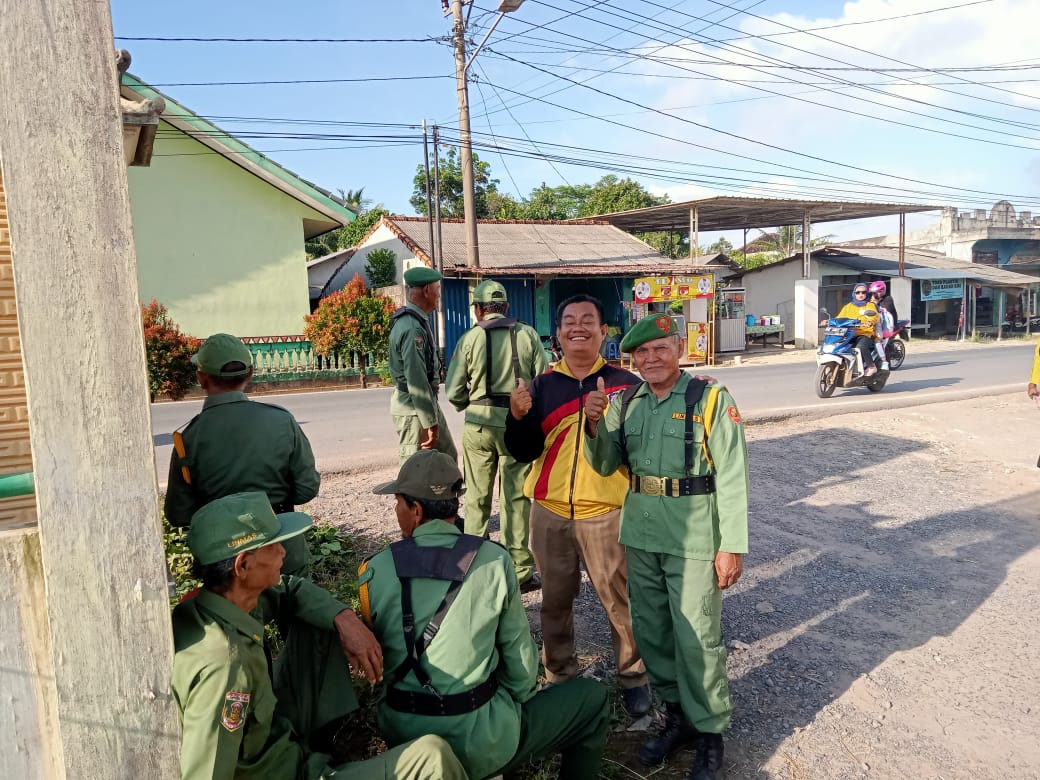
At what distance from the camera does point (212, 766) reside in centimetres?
183

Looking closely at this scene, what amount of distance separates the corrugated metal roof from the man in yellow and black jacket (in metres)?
15.3

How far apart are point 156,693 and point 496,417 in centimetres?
267

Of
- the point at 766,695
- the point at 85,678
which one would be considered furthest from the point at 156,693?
the point at 766,695

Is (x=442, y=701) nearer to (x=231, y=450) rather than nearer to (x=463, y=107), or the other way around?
(x=231, y=450)

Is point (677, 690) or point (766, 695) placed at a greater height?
point (677, 690)

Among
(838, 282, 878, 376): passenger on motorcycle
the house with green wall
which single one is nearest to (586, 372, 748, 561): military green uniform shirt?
(838, 282, 878, 376): passenger on motorcycle

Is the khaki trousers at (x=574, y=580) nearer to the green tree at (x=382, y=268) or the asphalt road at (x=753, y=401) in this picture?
the asphalt road at (x=753, y=401)

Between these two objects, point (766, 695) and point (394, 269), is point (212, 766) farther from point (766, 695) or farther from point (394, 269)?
point (394, 269)

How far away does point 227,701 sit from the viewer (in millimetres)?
1874

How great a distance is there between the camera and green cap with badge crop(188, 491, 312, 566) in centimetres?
204

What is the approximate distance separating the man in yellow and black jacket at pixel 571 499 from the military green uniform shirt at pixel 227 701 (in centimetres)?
133

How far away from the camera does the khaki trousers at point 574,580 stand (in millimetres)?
3172

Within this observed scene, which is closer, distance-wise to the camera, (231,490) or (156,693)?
(156,693)

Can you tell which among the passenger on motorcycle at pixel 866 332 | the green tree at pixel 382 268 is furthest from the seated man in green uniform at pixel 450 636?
the green tree at pixel 382 268
